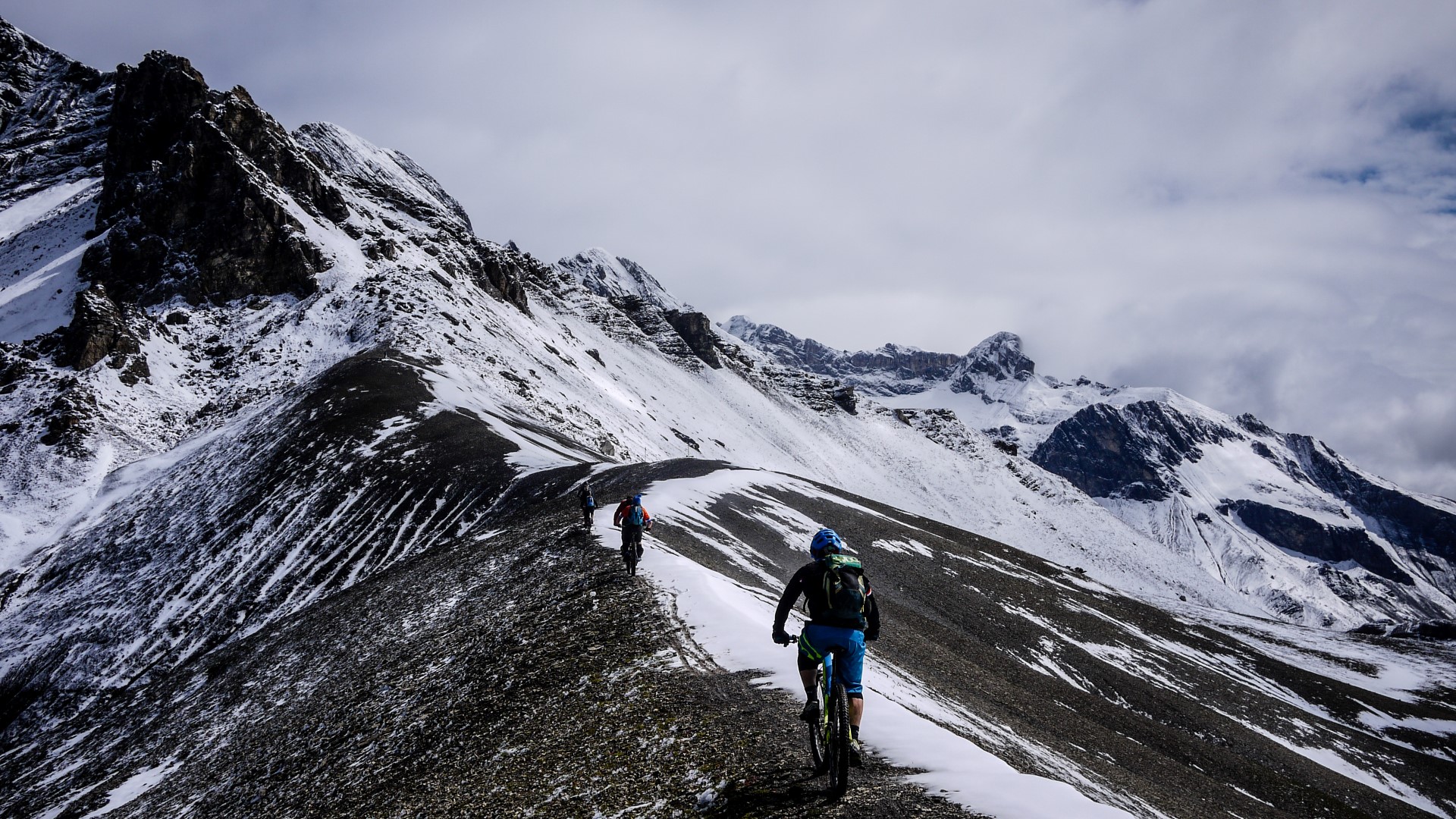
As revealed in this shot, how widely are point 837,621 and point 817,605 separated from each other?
308 mm

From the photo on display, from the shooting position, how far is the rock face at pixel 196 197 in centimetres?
8081

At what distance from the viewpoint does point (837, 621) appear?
341 inches

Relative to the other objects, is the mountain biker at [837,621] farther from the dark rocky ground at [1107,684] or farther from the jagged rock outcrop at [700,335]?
the jagged rock outcrop at [700,335]

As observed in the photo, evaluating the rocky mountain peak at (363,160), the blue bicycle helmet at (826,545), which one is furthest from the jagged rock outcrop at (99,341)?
the blue bicycle helmet at (826,545)

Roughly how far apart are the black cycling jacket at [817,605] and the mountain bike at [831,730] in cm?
38

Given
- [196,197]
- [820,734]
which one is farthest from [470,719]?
[196,197]

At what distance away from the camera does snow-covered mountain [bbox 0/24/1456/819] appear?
1238 cm

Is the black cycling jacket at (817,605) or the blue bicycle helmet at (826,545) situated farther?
the blue bicycle helmet at (826,545)

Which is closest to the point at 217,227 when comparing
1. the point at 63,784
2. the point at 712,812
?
the point at 63,784

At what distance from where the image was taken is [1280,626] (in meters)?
67.6

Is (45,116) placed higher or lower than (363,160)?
lower

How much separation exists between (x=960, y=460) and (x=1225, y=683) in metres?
138

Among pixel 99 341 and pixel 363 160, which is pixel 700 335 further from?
pixel 99 341

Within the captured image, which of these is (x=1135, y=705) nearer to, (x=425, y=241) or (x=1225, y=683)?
(x=1225, y=683)
